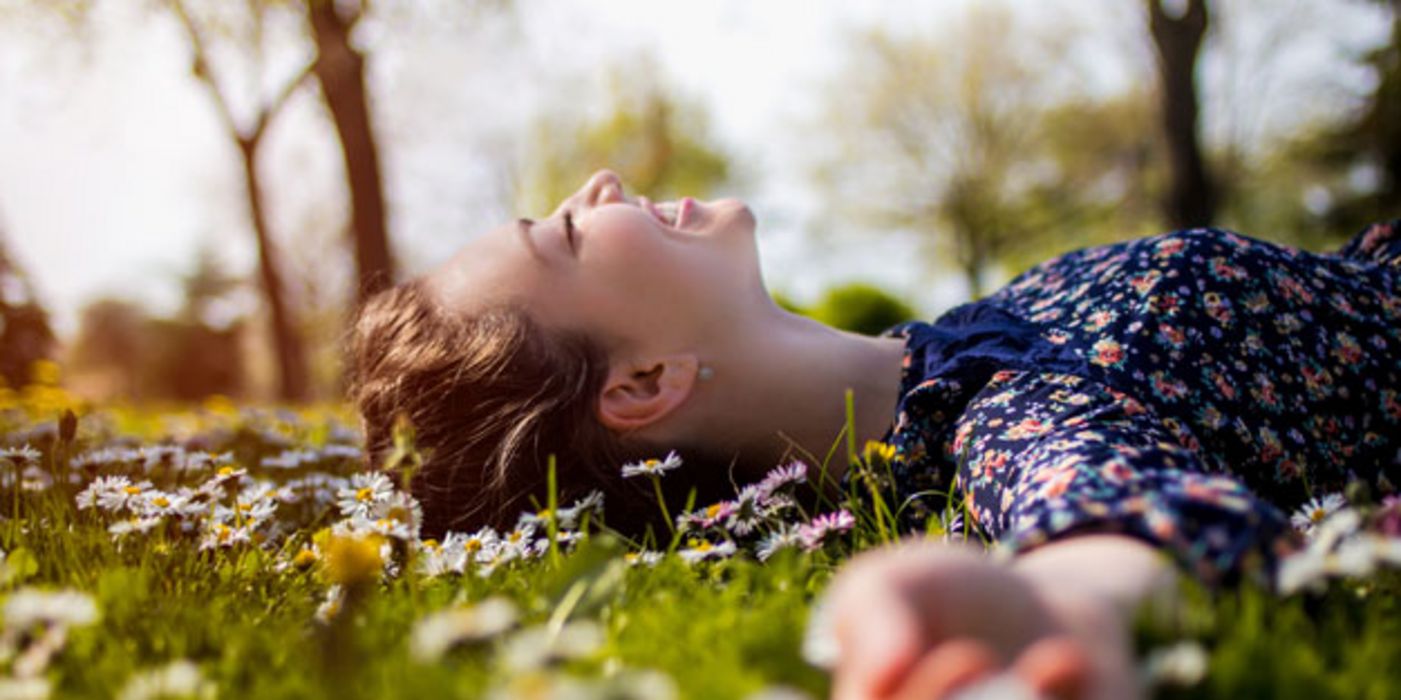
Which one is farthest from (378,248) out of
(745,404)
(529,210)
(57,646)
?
(529,210)

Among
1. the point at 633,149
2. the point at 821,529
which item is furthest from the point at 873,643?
the point at 633,149

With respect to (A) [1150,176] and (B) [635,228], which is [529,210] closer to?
(A) [1150,176]

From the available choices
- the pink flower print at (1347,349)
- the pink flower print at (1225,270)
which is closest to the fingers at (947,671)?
the pink flower print at (1225,270)

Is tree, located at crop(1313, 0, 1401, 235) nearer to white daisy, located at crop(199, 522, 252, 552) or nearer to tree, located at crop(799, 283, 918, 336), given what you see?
tree, located at crop(799, 283, 918, 336)

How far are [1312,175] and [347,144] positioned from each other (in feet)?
79.3

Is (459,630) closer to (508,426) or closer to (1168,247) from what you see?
(508,426)

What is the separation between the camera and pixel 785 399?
8.34 ft

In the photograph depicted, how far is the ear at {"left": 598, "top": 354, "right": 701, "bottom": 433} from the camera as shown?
8.21 feet

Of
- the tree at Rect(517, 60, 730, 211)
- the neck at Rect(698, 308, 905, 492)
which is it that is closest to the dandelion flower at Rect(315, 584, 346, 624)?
the neck at Rect(698, 308, 905, 492)

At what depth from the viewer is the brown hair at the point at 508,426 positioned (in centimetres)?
242

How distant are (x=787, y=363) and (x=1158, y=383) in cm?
89

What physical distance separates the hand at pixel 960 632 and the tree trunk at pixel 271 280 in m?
14.0

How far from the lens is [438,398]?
8.29 feet

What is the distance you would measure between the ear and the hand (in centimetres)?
147
